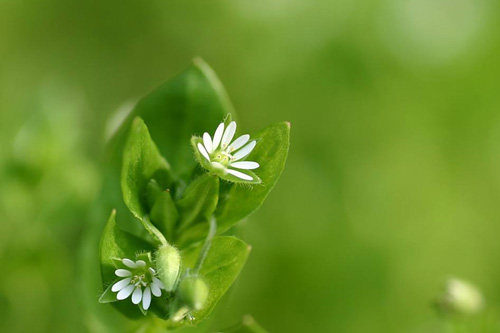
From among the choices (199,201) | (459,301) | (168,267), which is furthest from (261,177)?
(459,301)

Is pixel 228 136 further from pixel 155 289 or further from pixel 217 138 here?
pixel 155 289

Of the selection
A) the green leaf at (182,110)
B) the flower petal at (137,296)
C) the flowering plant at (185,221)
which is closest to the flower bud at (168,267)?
the flowering plant at (185,221)

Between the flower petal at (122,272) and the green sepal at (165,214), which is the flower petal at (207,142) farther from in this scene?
the flower petal at (122,272)

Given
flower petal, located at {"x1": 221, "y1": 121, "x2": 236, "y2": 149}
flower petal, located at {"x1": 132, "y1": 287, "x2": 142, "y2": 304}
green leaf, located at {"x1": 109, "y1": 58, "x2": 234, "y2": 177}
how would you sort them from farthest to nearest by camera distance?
1. green leaf, located at {"x1": 109, "y1": 58, "x2": 234, "y2": 177}
2. flower petal, located at {"x1": 221, "y1": 121, "x2": 236, "y2": 149}
3. flower petal, located at {"x1": 132, "y1": 287, "x2": 142, "y2": 304}

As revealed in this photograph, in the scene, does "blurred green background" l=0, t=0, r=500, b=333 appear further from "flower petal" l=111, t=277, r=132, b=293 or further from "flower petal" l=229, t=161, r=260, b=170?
"flower petal" l=229, t=161, r=260, b=170

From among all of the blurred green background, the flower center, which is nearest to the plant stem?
the flower center
